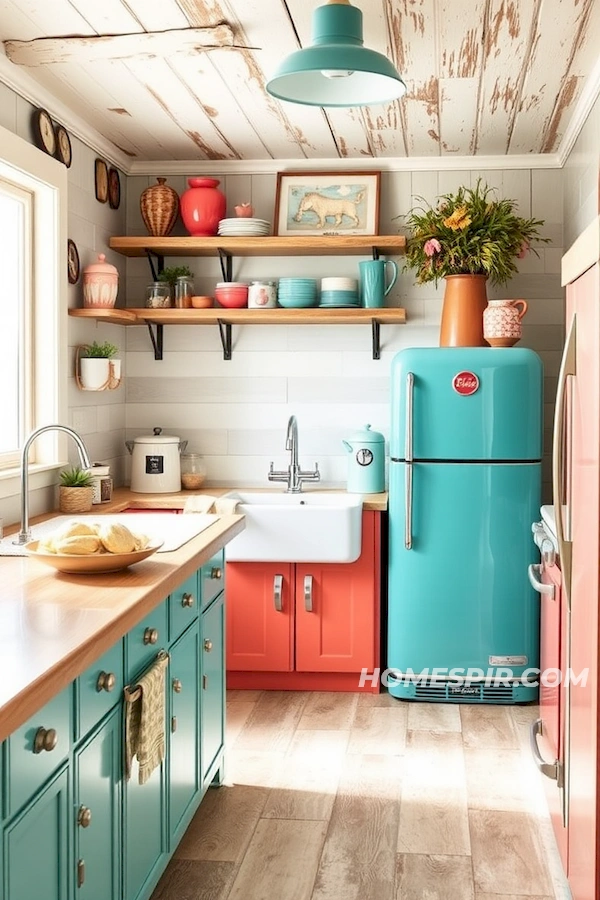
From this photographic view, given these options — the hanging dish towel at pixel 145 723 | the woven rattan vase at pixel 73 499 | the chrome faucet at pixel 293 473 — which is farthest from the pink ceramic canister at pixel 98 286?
the hanging dish towel at pixel 145 723

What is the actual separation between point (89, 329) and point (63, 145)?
782 millimetres

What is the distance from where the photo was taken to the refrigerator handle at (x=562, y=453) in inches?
89.8

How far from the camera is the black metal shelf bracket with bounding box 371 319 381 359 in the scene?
15.2 ft

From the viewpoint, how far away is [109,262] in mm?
4566

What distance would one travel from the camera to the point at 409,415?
4086 millimetres

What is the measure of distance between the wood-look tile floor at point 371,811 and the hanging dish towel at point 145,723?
0.51m

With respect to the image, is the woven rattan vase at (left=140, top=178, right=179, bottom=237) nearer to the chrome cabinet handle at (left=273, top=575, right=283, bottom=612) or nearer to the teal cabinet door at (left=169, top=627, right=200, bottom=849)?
the chrome cabinet handle at (left=273, top=575, right=283, bottom=612)

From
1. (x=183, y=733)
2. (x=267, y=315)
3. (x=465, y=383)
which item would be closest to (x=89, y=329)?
(x=267, y=315)

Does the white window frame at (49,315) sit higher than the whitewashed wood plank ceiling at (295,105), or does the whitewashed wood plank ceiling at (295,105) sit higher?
the whitewashed wood plank ceiling at (295,105)

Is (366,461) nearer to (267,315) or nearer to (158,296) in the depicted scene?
(267,315)

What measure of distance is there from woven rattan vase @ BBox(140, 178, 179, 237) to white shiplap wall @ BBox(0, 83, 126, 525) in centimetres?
16

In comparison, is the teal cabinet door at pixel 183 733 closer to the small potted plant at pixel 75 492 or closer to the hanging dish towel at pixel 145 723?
the hanging dish towel at pixel 145 723

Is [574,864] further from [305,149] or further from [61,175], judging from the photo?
[305,149]

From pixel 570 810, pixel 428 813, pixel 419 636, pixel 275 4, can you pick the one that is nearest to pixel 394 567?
pixel 419 636
